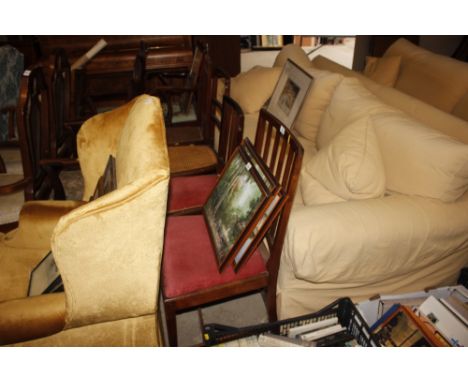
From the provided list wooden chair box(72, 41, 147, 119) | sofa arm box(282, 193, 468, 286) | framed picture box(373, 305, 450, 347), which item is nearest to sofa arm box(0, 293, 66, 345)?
sofa arm box(282, 193, 468, 286)

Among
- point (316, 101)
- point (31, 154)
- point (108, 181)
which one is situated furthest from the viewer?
point (316, 101)

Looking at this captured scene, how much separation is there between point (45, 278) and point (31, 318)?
0.26 metres

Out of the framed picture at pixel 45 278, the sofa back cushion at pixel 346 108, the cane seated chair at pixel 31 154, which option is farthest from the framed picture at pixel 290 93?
the framed picture at pixel 45 278

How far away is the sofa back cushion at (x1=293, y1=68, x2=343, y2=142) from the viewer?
2.10 m

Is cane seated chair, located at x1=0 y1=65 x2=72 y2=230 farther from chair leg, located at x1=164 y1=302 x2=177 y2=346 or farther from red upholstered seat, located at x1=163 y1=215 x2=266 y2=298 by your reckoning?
chair leg, located at x1=164 y1=302 x2=177 y2=346

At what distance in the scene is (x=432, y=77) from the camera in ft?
6.73

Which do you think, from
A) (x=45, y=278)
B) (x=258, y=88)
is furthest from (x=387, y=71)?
(x=45, y=278)

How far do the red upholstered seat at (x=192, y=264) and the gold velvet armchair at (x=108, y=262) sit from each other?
123 millimetres

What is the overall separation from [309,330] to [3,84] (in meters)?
2.70

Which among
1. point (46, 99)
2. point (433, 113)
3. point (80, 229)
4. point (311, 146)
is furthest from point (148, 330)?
point (433, 113)

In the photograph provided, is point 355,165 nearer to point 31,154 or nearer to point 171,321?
point 171,321

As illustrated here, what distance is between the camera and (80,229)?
0.91 m

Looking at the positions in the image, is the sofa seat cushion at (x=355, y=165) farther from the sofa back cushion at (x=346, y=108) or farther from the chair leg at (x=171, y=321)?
the chair leg at (x=171, y=321)

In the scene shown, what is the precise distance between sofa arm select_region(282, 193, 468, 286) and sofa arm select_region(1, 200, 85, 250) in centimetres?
97
